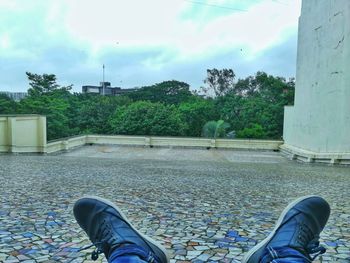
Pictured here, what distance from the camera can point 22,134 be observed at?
12445mm

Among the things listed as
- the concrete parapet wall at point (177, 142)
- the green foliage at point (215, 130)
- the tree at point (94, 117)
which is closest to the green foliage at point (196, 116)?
the green foliage at point (215, 130)

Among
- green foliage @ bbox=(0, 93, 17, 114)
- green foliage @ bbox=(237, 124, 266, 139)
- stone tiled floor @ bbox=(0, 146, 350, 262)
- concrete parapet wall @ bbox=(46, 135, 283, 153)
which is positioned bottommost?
concrete parapet wall @ bbox=(46, 135, 283, 153)

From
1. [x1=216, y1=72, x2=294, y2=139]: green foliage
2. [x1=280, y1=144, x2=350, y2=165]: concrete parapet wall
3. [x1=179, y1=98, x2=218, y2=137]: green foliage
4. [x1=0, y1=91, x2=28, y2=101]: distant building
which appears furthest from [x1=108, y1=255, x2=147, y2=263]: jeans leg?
[x1=0, y1=91, x2=28, y2=101]: distant building

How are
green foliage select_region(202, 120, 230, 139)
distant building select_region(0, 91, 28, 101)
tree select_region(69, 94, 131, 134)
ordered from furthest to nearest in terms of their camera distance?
distant building select_region(0, 91, 28, 101)
tree select_region(69, 94, 131, 134)
green foliage select_region(202, 120, 230, 139)

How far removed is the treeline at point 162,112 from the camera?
2477cm

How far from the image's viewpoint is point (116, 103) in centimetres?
3097

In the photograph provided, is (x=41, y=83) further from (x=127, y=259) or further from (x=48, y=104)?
(x=127, y=259)

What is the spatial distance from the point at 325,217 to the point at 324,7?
477 inches

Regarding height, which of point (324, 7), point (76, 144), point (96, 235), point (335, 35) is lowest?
point (76, 144)

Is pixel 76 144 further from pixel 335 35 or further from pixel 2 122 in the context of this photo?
pixel 335 35

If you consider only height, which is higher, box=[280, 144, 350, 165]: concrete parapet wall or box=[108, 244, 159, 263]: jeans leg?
box=[108, 244, 159, 263]: jeans leg

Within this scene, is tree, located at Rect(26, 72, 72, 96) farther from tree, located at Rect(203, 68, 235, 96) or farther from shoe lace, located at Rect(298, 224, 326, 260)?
shoe lace, located at Rect(298, 224, 326, 260)

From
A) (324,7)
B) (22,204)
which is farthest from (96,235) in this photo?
(324,7)

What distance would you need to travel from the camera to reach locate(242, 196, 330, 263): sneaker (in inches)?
66.4
